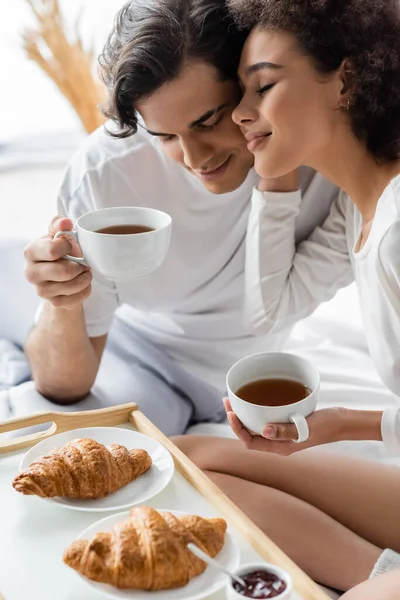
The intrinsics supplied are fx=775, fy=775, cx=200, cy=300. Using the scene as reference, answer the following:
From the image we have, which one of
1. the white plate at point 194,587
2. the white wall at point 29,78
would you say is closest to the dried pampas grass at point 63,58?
the white wall at point 29,78

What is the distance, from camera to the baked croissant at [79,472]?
43.1 inches

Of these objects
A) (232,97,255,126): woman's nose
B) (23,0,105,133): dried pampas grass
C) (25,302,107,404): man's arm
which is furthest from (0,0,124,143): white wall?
(232,97,255,126): woman's nose

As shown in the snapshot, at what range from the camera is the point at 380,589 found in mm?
1039

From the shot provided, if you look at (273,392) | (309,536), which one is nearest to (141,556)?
(273,392)

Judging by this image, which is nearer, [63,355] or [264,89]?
[264,89]

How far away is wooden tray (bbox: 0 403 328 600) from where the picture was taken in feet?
3.21

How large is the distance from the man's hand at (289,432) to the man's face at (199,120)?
1.72ft

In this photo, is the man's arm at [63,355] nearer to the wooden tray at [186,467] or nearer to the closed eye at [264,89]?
the wooden tray at [186,467]

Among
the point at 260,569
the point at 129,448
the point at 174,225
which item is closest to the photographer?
the point at 260,569

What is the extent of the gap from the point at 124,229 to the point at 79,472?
0.41 metres

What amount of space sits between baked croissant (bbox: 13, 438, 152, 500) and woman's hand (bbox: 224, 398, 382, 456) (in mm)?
169

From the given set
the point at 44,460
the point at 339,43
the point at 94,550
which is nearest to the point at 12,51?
the point at 339,43

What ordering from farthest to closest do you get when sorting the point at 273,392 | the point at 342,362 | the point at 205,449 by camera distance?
the point at 342,362 → the point at 205,449 → the point at 273,392

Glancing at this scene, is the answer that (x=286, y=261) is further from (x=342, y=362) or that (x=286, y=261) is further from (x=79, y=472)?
(x=79, y=472)
